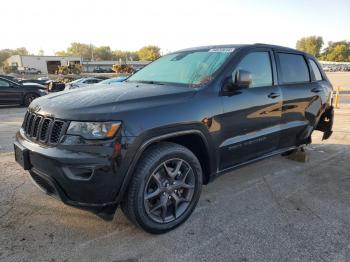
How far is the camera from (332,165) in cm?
523

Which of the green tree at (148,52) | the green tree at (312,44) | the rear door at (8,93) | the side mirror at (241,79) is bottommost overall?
the rear door at (8,93)

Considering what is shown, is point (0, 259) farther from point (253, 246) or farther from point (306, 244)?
point (306, 244)

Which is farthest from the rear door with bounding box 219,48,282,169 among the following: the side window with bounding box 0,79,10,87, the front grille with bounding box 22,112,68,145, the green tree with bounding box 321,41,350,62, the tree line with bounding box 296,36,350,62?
the green tree with bounding box 321,41,350,62

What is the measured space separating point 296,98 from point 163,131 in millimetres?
2356

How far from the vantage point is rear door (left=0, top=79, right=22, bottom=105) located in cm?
1401

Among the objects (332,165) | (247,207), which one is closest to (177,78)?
(247,207)

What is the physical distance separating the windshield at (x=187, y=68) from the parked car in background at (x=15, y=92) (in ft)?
38.5

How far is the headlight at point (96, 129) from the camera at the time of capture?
2615mm

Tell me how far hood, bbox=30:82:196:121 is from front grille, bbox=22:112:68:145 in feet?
0.19

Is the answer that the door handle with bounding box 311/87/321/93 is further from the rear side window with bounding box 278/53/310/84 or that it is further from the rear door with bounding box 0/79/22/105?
the rear door with bounding box 0/79/22/105

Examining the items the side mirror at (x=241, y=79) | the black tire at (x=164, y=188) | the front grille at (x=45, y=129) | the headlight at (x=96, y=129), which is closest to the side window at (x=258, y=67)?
the side mirror at (x=241, y=79)

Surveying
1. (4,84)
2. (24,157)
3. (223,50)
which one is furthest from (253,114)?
(4,84)

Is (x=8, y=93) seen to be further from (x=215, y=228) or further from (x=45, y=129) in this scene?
(x=215, y=228)

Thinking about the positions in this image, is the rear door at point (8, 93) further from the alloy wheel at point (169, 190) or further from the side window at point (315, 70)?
the alloy wheel at point (169, 190)
